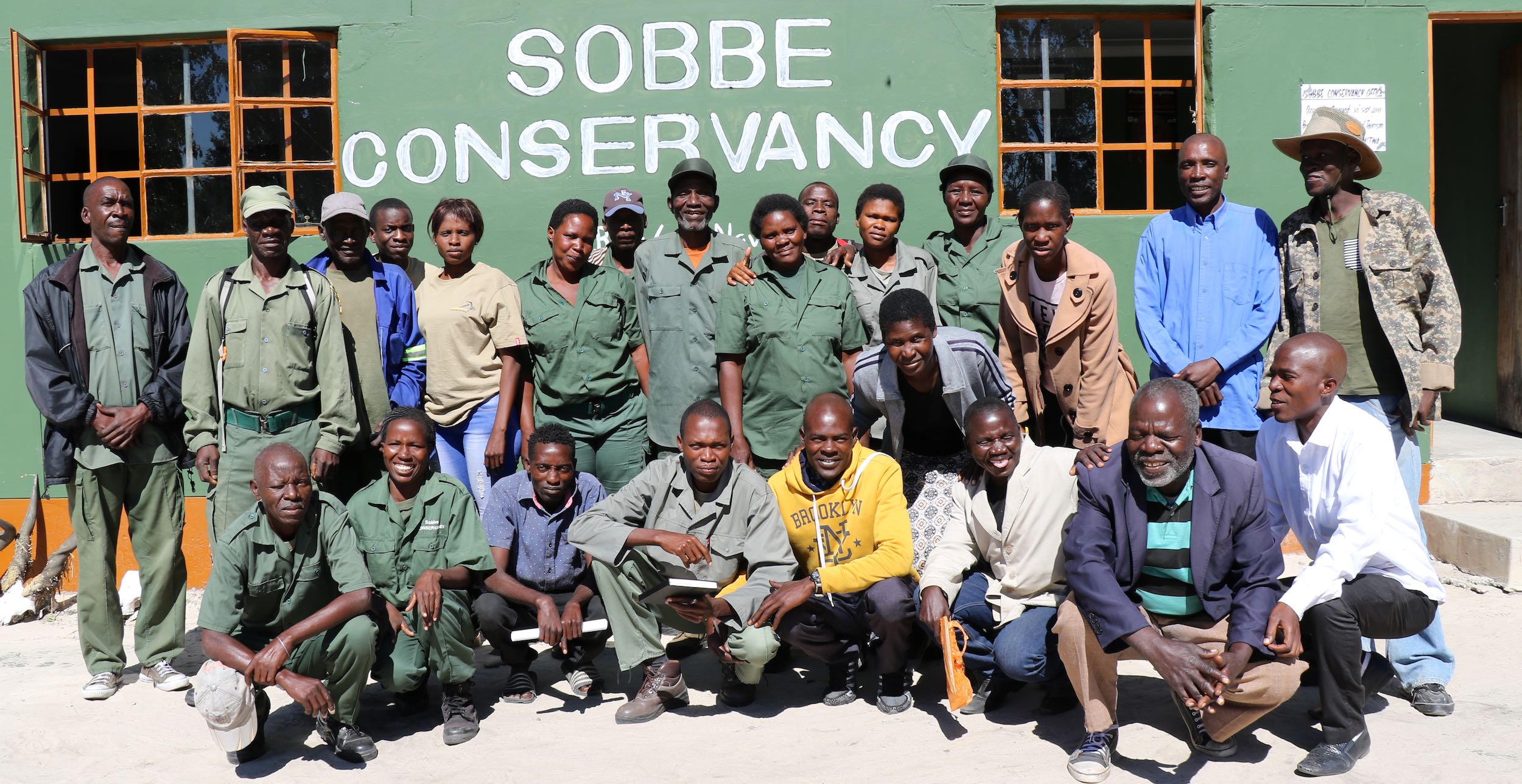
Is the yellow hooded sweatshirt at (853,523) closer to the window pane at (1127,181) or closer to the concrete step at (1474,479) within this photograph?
the window pane at (1127,181)

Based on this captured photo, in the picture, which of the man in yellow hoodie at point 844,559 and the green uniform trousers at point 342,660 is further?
the man in yellow hoodie at point 844,559

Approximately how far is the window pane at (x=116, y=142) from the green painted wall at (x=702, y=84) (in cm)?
43

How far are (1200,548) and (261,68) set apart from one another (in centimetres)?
531

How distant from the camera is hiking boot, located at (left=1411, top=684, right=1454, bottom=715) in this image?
4.04 metres

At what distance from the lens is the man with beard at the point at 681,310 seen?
5027 mm

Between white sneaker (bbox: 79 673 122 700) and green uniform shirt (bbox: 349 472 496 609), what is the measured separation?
1347mm

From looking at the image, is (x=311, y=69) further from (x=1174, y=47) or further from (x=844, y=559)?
(x=1174, y=47)

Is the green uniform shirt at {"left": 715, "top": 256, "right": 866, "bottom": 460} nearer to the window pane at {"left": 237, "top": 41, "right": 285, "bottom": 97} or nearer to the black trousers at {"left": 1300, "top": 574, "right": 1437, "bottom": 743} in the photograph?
the black trousers at {"left": 1300, "top": 574, "right": 1437, "bottom": 743}

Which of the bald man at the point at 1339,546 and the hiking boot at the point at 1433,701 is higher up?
the bald man at the point at 1339,546

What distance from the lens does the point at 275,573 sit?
4000 mm

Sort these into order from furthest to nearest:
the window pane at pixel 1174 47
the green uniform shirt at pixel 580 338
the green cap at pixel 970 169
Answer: the window pane at pixel 1174 47 → the green cap at pixel 970 169 → the green uniform shirt at pixel 580 338

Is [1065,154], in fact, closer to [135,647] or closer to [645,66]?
[645,66]

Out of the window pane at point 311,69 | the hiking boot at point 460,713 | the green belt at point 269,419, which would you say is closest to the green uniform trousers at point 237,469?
the green belt at point 269,419

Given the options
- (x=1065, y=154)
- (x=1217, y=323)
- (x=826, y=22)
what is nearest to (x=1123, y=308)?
(x=1065, y=154)
